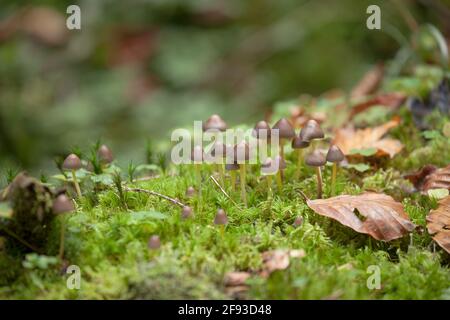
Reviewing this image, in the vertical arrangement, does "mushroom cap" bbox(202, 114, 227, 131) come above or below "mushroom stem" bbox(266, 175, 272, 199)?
above

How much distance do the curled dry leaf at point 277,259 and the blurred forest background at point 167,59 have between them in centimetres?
488

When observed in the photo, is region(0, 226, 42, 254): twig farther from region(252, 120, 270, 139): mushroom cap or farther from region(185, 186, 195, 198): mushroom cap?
region(252, 120, 270, 139): mushroom cap

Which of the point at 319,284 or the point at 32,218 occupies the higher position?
the point at 32,218

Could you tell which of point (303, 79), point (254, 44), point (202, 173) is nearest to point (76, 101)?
point (254, 44)

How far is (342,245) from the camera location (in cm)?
258

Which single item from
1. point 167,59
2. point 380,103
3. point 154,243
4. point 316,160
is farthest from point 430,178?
point 167,59

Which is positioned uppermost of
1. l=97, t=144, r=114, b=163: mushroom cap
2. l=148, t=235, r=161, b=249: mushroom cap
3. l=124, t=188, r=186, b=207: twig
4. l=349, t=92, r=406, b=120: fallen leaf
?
l=349, t=92, r=406, b=120: fallen leaf

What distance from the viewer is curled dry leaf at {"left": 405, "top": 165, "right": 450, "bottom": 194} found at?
3.05m

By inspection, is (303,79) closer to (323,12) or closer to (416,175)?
(323,12)

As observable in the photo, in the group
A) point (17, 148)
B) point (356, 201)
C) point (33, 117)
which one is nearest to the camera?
point (356, 201)

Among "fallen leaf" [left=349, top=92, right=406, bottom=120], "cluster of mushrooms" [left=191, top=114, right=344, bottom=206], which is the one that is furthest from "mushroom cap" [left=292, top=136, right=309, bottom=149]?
"fallen leaf" [left=349, top=92, right=406, bottom=120]

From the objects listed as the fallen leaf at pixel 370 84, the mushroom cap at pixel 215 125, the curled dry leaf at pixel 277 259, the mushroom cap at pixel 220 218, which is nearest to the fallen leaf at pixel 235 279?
the curled dry leaf at pixel 277 259

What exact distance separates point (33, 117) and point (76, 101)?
77cm

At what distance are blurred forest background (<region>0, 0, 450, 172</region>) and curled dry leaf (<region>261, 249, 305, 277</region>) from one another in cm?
488
